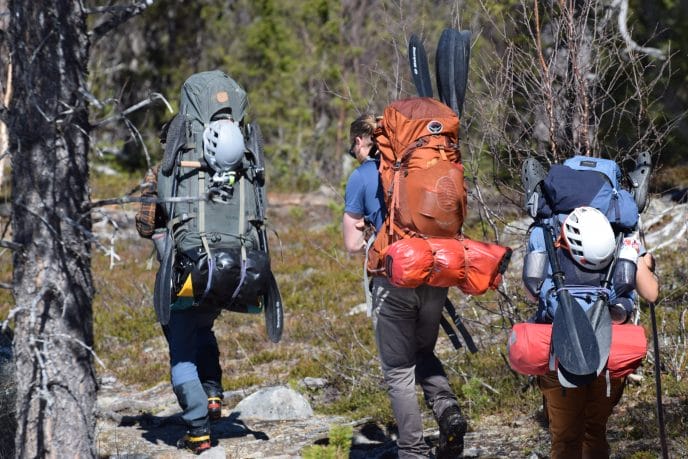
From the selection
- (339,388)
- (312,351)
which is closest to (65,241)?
(339,388)

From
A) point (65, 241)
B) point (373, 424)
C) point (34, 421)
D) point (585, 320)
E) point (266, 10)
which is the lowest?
point (373, 424)

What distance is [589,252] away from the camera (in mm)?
4531

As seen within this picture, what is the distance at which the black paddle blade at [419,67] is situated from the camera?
19.5 ft

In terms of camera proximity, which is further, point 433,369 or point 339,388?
point 339,388

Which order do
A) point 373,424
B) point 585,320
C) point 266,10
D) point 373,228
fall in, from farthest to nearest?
point 266,10 → point 373,424 → point 373,228 → point 585,320

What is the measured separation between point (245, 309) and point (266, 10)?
543 inches

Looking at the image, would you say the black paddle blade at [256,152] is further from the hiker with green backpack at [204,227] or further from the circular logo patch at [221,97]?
the circular logo patch at [221,97]

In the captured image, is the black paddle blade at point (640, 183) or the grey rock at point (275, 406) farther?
the grey rock at point (275, 406)

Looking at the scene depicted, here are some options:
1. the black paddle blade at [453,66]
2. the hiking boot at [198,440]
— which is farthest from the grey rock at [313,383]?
the black paddle blade at [453,66]

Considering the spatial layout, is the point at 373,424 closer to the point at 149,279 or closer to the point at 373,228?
the point at 373,228

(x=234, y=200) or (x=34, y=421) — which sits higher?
(x=234, y=200)

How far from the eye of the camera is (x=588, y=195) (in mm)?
4695

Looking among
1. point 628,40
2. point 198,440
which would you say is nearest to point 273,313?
point 198,440

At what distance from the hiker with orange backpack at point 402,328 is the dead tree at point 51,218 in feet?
5.01
